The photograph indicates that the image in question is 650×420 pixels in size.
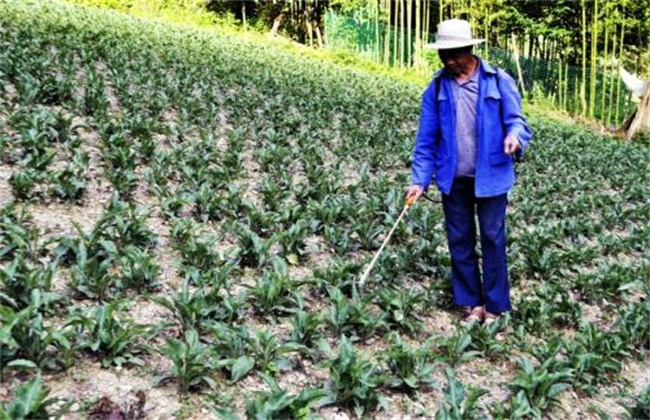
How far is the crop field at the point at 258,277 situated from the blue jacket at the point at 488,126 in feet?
2.96

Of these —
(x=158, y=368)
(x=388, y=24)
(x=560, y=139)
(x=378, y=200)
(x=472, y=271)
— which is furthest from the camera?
(x=388, y=24)

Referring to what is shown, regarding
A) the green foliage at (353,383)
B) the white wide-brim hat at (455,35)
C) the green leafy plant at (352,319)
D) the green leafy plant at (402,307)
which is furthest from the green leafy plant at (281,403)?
the white wide-brim hat at (455,35)

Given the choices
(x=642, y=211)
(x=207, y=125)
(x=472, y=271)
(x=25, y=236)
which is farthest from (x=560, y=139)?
(x=25, y=236)

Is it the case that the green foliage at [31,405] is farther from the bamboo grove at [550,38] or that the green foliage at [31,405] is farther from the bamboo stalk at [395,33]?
the bamboo stalk at [395,33]

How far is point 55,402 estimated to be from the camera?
8.20ft

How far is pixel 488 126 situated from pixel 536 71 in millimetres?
23289

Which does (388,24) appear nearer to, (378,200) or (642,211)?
(642,211)

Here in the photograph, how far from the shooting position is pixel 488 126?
3.88 metres

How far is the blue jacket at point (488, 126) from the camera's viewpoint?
3.88 meters

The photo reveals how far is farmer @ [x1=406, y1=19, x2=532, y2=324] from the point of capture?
3854mm

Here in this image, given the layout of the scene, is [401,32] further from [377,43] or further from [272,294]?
[272,294]

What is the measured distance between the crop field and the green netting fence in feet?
45.0

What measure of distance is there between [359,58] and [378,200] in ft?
61.4

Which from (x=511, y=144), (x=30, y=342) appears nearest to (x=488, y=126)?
(x=511, y=144)
